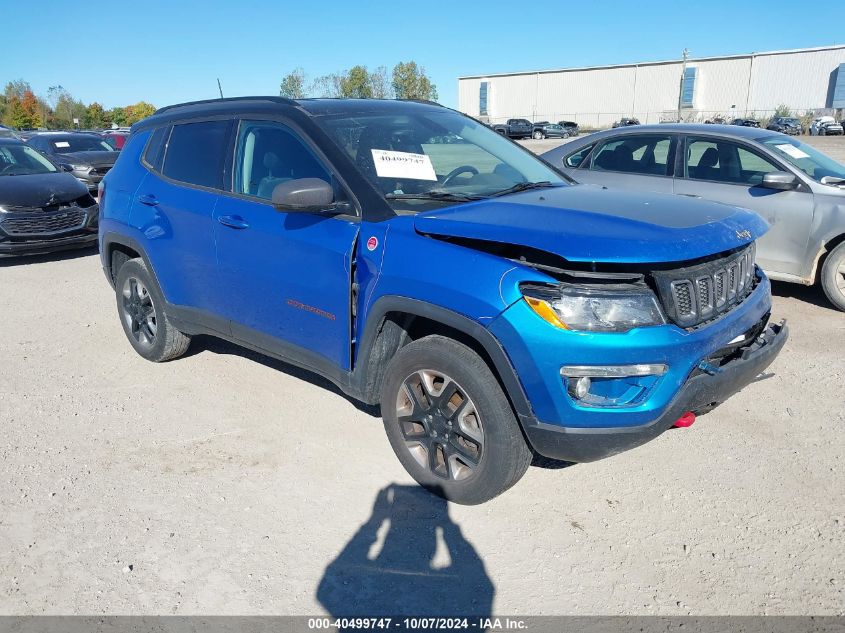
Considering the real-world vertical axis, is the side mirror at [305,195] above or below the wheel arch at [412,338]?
above

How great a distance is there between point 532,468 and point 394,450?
0.76 m

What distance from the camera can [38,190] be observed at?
938 cm

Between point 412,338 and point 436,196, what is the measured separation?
29.5 inches

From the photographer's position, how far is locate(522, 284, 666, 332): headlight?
2.74 metres

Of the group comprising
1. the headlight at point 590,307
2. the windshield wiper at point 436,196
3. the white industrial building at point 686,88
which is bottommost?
the headlight at point 590,307

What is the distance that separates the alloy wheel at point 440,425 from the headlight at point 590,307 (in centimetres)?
58

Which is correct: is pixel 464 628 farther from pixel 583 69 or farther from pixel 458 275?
pixel 583 69

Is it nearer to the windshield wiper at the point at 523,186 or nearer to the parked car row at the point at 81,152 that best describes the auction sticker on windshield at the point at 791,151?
the windshield wiper at the point at 523,186

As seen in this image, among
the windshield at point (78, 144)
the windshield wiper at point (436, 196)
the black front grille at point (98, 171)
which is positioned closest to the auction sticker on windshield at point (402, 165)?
the windshield wiper at point (436, 196)

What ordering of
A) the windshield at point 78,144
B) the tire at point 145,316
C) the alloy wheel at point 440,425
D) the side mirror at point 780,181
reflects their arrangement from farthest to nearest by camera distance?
the windshield at point 78,144, the side mirror at point 780,181, the tire at point 145,316, the alloy wheel at point 440,425

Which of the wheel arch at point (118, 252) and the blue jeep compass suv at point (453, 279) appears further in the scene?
the wheel arch at point (118, 252)

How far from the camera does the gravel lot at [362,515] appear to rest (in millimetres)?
2752

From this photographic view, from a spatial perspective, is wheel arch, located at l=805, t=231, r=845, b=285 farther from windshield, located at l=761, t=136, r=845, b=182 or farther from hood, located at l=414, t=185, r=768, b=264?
hood, located at l=414, t=185, r=768, b=264

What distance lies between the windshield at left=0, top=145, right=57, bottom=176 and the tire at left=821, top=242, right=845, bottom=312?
33.7 ft
